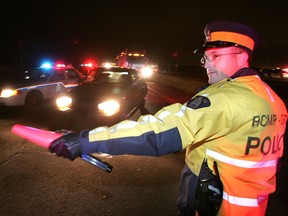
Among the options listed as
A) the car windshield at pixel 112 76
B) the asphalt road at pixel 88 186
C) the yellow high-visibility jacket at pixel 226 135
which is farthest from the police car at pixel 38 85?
the yellow high-visibility jacket at pixel 226 135

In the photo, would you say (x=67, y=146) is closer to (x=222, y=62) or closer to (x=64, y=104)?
(x=222, y=62)

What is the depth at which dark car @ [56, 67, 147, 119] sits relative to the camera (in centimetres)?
792

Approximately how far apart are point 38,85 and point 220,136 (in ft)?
37.1

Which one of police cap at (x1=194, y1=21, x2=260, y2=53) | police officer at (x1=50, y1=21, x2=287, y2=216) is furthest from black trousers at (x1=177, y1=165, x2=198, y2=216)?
police cap at (x1=194, y1=21, x2=260, y2=53)

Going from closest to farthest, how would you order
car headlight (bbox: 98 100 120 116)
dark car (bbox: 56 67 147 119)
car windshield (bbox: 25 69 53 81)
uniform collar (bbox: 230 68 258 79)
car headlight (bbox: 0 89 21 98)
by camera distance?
uniform collar (bbox: 230 68 258 79) < car headlight (bbox: 98 100 120 116) < dark car (bbox: 56 67 147 119) < car headlight (bbox: 0 89 21 98) < car windshield (bbox: 25 69 53 81)

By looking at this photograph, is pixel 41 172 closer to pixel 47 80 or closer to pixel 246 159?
pixel 246 159

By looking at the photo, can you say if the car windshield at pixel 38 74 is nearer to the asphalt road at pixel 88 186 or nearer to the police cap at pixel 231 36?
the asphalt road at pixel 88 186

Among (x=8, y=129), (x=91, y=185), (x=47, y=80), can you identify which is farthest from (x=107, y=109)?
(x=47, y=80)

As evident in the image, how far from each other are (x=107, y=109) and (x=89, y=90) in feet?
5.12

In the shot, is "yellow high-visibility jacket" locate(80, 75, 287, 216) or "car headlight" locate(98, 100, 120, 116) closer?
"yellow high-visibility jacket" locate(80, 75, 287, 216)

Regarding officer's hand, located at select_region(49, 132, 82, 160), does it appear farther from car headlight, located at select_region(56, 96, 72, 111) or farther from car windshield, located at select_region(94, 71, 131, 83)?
car windshield, located at select_region(94, 71, 131, 83)

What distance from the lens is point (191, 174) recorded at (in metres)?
1.76

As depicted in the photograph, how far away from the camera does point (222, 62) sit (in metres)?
1.76

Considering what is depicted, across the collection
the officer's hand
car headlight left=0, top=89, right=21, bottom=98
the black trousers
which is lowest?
car headlight left=0, top=89, right=21, bottom=98
